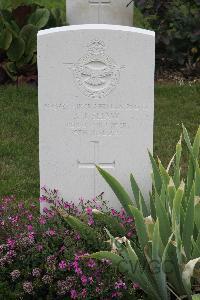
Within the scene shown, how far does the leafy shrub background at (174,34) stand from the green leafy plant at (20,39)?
136 cm

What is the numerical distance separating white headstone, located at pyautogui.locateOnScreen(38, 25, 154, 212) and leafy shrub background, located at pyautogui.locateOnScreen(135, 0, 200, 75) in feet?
15.9

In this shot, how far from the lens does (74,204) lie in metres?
4.97

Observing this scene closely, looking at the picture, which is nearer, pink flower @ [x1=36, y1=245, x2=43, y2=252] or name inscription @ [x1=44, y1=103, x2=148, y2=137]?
pink flower @ [x1=36, y1=245, x2=43, y2=252]

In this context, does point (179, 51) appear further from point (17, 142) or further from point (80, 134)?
point (80, 134)

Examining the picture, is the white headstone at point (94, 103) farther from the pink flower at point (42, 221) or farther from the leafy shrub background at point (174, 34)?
the leafy shrub background at point (174, 34)

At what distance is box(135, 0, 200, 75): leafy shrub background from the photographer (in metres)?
9.56

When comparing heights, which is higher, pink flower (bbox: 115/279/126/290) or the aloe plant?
the aloe plant

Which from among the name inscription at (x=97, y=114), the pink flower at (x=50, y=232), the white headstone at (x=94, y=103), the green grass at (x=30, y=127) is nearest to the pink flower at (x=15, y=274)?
the pink flower at (x=50, y=232)

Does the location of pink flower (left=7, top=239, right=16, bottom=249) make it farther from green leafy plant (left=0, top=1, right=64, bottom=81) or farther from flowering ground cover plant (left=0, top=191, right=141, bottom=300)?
A: green leafy plant (left=0, top=1, right=64, bottom=81)

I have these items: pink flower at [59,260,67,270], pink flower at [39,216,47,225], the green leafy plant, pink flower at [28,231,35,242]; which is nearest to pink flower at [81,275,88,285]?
pink flower at [59,260,67,270]

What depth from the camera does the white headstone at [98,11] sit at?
9648 mm

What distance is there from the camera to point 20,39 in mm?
8828

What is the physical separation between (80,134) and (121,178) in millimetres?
414

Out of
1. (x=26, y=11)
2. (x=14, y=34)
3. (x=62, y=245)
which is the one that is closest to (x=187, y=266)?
(x=62, y=245)
